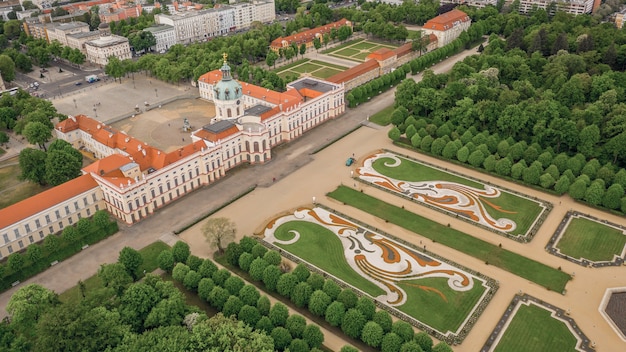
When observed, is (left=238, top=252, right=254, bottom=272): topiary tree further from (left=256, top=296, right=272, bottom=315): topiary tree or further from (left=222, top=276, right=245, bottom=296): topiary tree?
(left=256, top=296, right=272, bottom=315): topiary tree

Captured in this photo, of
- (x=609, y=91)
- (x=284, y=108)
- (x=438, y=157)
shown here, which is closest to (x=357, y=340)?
(x=438, y=157)

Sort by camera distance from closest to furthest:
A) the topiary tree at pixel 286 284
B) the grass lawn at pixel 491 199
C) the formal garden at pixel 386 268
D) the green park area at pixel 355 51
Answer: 1. the topiary tree at pixel 286 284
2. the formal garden at pixel 386 268
3. the grass lawn at pixel 491 199
4. the green park area at pixel 355 51

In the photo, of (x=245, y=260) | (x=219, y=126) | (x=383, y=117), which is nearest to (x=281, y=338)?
(x=245, y=260)

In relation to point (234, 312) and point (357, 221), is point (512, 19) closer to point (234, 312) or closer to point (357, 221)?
point (357, 221)

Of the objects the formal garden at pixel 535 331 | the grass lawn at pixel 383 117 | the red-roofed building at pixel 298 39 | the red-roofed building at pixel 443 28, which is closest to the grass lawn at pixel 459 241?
the formal garden at pixel 535 331

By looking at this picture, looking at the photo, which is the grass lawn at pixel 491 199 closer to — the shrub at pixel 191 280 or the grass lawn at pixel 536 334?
the grass lawn at pixel 536 334

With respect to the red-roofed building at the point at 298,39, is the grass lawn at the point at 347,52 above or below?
below

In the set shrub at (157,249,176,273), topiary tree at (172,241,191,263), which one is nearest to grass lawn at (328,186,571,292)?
topiary tree at (172,241,191,263)
